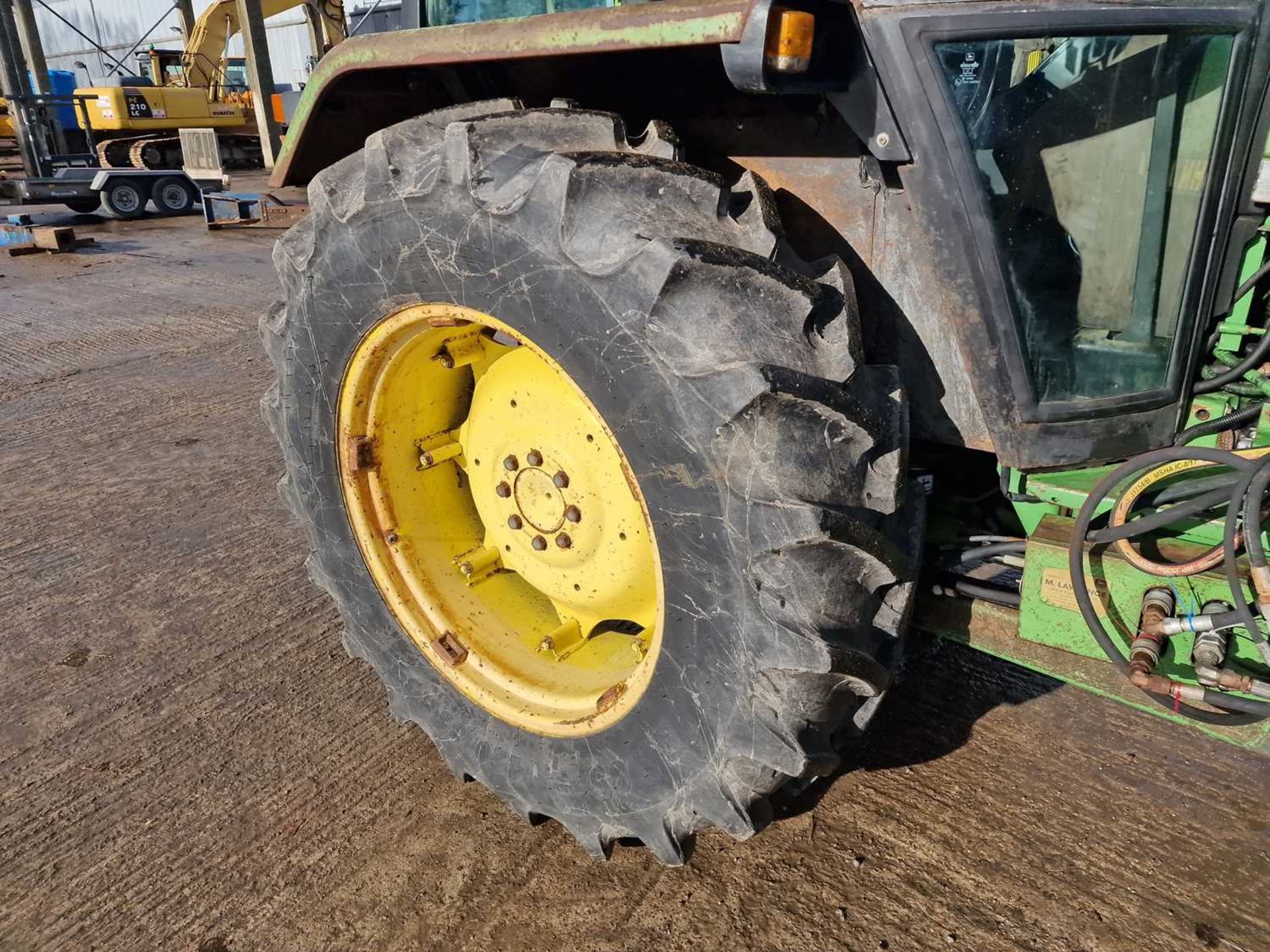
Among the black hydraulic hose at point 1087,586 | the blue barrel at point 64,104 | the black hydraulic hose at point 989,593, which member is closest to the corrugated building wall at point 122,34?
the blue barrel at point 64,104

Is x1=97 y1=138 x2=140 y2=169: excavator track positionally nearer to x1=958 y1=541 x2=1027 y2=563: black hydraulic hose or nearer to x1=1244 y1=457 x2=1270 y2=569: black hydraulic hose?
x1=958 y1=541 x2=1027 y2=563: black hydraulic hose

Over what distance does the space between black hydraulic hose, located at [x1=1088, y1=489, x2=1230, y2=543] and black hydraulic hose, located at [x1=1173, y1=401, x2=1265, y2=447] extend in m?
0.13

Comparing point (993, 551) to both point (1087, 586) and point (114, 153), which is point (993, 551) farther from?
point (114, 153)

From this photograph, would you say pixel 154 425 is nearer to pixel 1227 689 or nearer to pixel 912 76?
pixel 912 76

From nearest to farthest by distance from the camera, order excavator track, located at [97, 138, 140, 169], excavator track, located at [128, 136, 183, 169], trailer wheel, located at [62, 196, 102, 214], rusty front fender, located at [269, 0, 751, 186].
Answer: rusty front fender, located at [269, 0, 751, 186] → trailer wheel, located at [62, 196, 102, 214] → excavator track, located at [128, 136, 183, 169] → excavator track, located at [97, 138, 140, 169]

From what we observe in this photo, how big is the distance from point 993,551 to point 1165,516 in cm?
36

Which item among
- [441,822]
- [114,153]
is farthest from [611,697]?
[114,153]

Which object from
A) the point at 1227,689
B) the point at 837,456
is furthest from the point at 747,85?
the point at 1227,689

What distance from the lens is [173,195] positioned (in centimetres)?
1374

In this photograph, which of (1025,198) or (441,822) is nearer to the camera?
(1025,198)

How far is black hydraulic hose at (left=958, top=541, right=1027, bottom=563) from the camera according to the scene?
1866 millimetres

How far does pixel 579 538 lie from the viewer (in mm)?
1966

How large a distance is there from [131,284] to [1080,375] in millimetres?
8454

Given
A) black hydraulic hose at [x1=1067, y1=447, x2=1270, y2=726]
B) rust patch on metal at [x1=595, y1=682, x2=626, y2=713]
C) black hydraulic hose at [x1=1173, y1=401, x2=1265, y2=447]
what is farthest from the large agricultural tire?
black hydraulic hose at [x1=1173, y1=401, x2=1265, y2=447]
